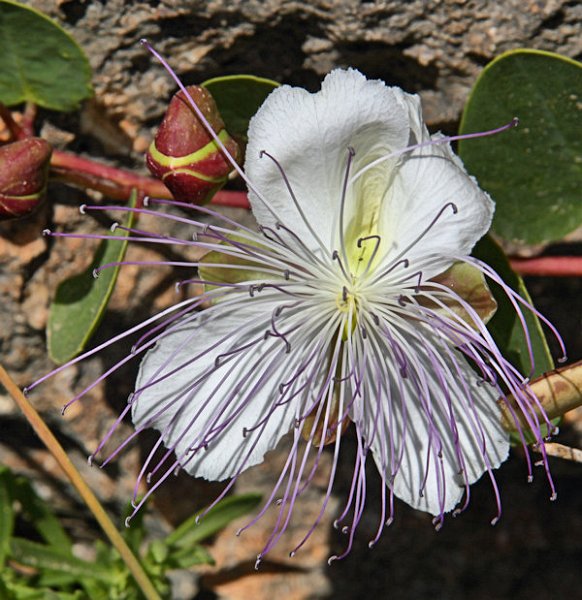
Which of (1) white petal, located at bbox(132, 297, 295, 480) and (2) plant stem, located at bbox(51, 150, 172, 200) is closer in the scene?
(1) white petal, located at bbox(132, 297, 295, 480)

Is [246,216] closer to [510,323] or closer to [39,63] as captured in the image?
[39,63]

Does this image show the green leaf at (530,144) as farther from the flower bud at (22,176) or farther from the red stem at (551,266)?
the flower bud at (22,176)

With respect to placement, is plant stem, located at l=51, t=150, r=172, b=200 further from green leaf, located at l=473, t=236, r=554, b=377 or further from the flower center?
green leaf, located at l=473, t=236, r=554, b=377

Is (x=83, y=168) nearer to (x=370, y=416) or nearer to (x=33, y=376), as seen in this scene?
(x=33, y=376)

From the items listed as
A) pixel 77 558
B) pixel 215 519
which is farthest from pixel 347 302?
pixel 77 558

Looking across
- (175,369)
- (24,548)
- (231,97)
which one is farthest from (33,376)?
(231,97)

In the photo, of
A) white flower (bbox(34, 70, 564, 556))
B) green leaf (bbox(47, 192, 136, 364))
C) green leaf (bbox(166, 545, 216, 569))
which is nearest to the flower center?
white flower (bbox(34, 70, 564, 556))
